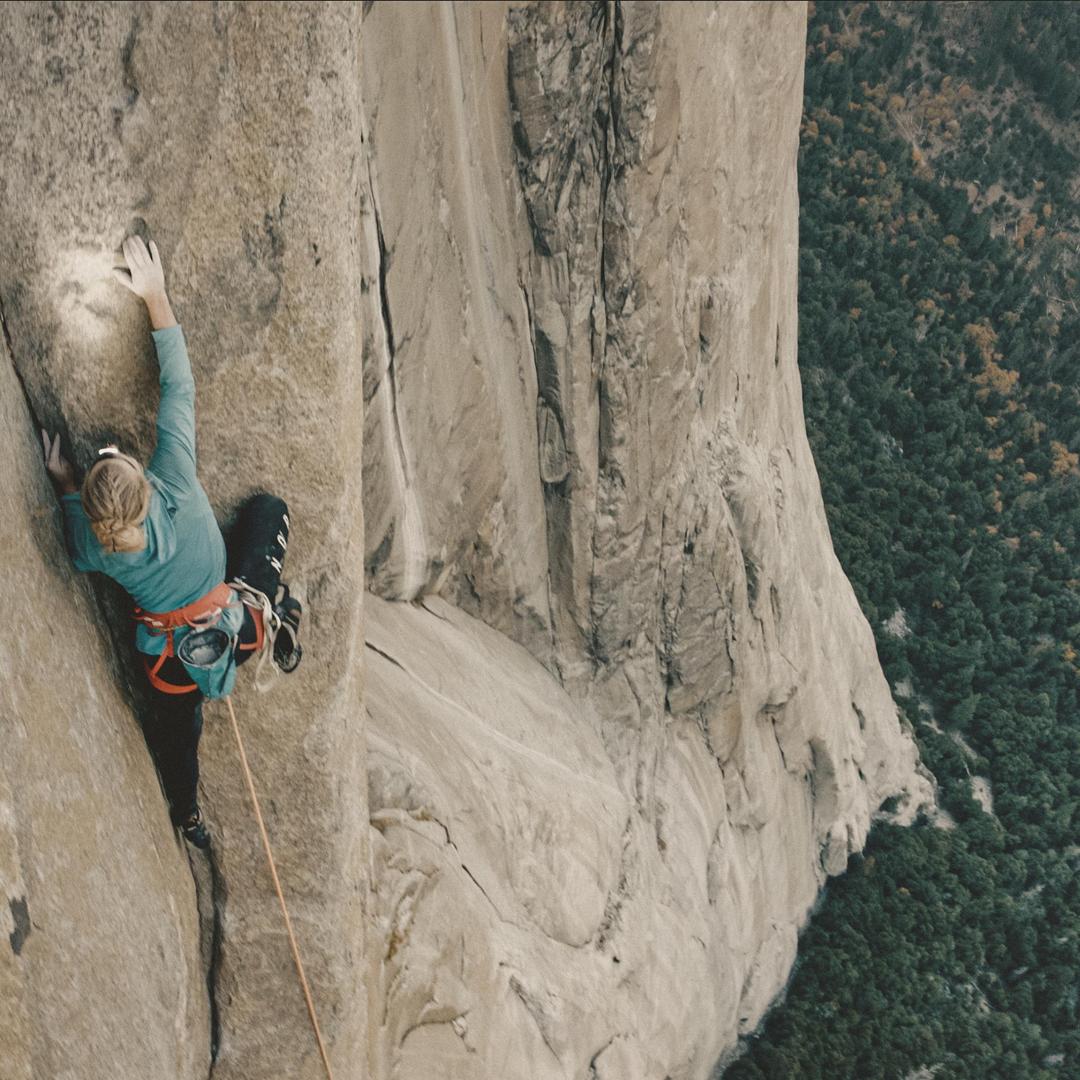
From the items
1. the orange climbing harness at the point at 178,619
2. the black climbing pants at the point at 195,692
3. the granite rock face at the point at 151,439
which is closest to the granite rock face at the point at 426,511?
the granite rock face at the point at 151,439

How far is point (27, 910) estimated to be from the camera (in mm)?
3744

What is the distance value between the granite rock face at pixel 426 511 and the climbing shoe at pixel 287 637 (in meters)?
0.32

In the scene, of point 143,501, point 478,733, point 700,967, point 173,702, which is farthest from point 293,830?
point 700,967

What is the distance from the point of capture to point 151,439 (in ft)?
14.5

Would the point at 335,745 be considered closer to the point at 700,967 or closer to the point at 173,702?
the point at 173,702

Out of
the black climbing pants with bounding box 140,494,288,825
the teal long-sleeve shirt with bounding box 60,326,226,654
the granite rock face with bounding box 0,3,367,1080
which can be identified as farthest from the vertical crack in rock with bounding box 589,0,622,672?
the teal long-sleeve shirt with bounding box 60,326,226,654

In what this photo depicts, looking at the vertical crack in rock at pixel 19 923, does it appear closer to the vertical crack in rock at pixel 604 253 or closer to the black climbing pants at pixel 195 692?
the black climbing pants at pixel 195 692

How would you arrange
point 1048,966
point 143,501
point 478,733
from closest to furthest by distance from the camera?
1. point 143,501
2. point 478,733
3. point 1048,966

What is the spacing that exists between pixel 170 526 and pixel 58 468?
0.62 meters

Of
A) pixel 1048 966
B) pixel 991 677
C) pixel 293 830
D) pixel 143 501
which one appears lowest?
pixel 1048 966

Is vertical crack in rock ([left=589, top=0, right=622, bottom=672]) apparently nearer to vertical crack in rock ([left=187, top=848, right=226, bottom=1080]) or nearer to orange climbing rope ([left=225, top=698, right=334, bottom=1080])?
orange climbing rope ([left=225, top=698, right=334, bottom=1080])

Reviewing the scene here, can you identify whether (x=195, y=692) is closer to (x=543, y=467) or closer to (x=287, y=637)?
(x=287, y=637)

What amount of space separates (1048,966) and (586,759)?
1741cm

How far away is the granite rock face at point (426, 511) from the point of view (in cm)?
411
